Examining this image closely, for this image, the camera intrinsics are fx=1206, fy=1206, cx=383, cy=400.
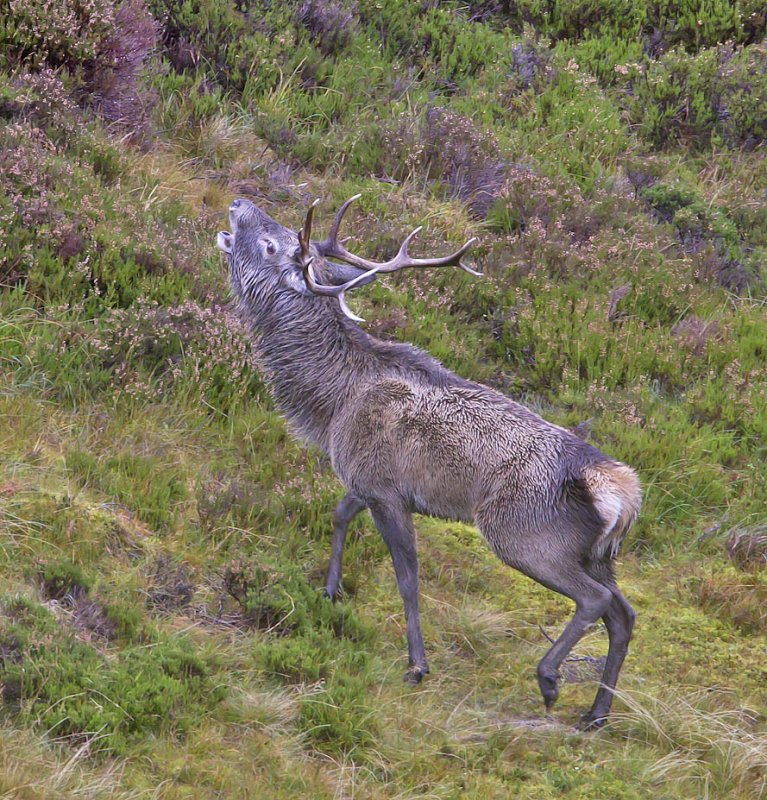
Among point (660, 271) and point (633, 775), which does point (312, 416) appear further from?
point (660, 271)

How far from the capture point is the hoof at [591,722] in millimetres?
5992

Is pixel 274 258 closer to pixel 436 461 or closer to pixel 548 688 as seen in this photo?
pixel 436 461

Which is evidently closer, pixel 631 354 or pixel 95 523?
pixel 95 523

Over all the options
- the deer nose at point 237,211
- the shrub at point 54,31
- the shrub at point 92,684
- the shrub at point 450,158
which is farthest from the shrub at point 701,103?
the shrub at point 92,684

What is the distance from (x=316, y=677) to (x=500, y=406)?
1680mm

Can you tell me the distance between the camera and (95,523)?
655 centimetres

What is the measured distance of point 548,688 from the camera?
5965 millimetres

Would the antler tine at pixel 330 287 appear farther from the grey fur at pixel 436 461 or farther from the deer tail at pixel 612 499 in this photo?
the deer tail at pixel 612 499

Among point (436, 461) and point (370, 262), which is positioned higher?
point (370, 262)

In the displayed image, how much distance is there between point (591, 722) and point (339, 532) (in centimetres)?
178

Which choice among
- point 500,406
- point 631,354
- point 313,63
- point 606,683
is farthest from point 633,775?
point 313,63

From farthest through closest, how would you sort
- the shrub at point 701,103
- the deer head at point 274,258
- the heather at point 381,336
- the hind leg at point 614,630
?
the shrub at point 701,103 < the deer head at point 274,258 < the hind leg at point 614,630 < the heather at point 381,336

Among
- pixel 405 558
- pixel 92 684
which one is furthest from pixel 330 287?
pixel 92 684

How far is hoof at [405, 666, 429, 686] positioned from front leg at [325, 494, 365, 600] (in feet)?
2.53
